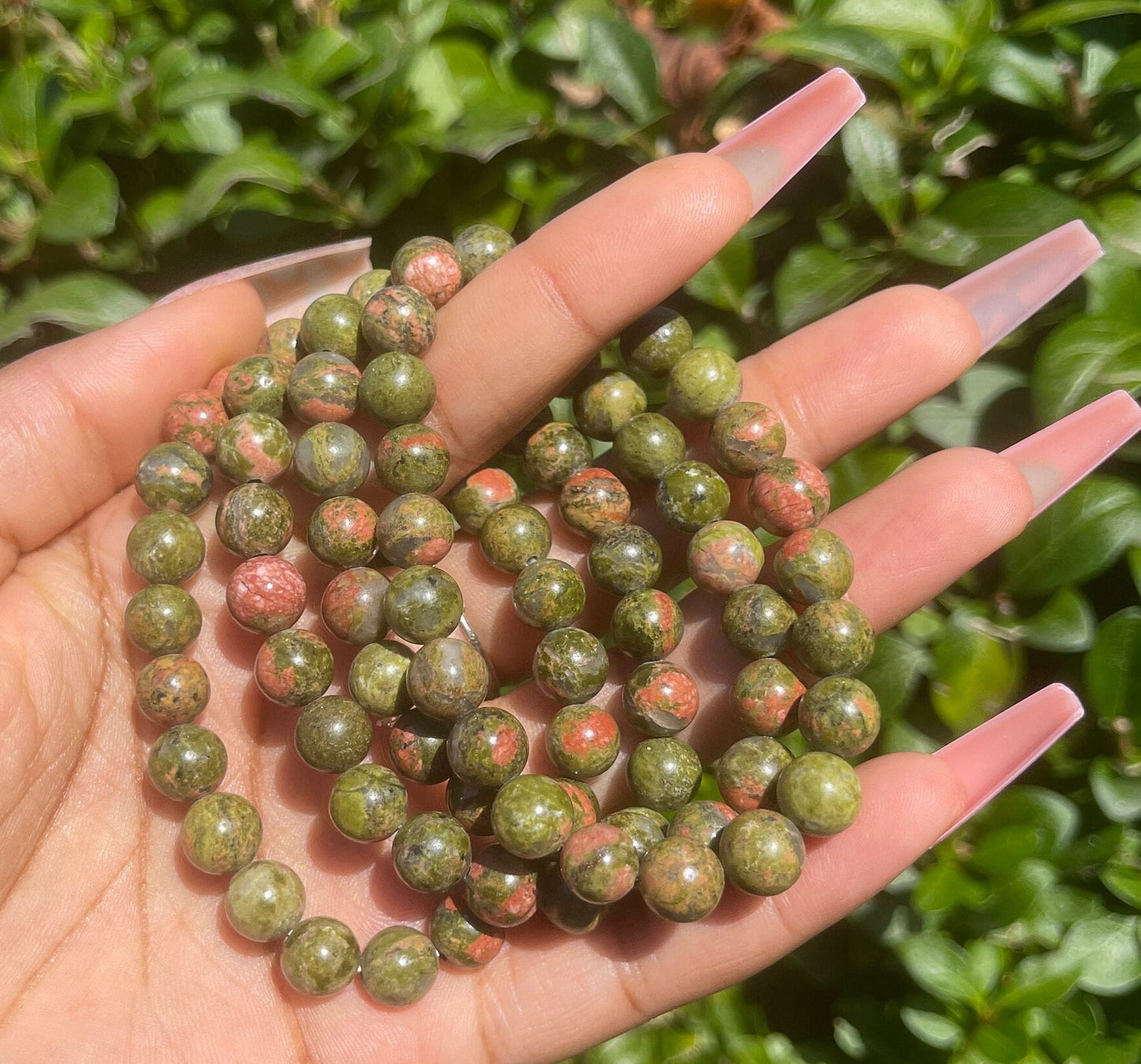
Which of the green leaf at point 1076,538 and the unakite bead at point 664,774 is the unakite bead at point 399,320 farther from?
the green leaf at point 1076,538

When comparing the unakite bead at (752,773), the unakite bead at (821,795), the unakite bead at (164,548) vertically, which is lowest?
the unakite bead at (752,773)

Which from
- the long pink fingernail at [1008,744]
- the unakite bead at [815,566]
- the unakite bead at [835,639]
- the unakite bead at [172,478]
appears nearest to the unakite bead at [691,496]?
the unakite bead at [815,566]

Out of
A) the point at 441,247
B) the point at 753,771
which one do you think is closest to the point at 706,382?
the point at 441,247

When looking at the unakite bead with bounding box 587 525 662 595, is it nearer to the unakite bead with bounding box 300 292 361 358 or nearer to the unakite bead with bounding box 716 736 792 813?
the unakite bead with bounding box 716 736 792 813

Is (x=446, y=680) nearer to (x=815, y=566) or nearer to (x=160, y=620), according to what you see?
(x=160, y=620)

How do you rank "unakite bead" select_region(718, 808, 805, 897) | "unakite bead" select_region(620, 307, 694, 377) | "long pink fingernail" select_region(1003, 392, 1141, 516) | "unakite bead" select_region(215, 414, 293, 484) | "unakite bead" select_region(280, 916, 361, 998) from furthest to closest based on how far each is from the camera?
"unakite bead" select_region(620, 307, 694, 377), "unakite bead" select_region(215, 414, 293, 484), "long pink fingernail" select_region(1003, 392, 1141, 516), "unakite bead" select_region(280, 916, 361, 998), "unakite bead" select_region(718, 808, 805, 897)

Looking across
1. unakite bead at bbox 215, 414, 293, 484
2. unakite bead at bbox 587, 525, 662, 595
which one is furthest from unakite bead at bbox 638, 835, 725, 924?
unakite bead at bbox 215, 414, 293, 484

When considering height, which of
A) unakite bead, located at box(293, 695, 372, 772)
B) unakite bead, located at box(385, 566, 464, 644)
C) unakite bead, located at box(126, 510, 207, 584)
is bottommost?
unakite bead, located at box(293, 695, 372, 772)
